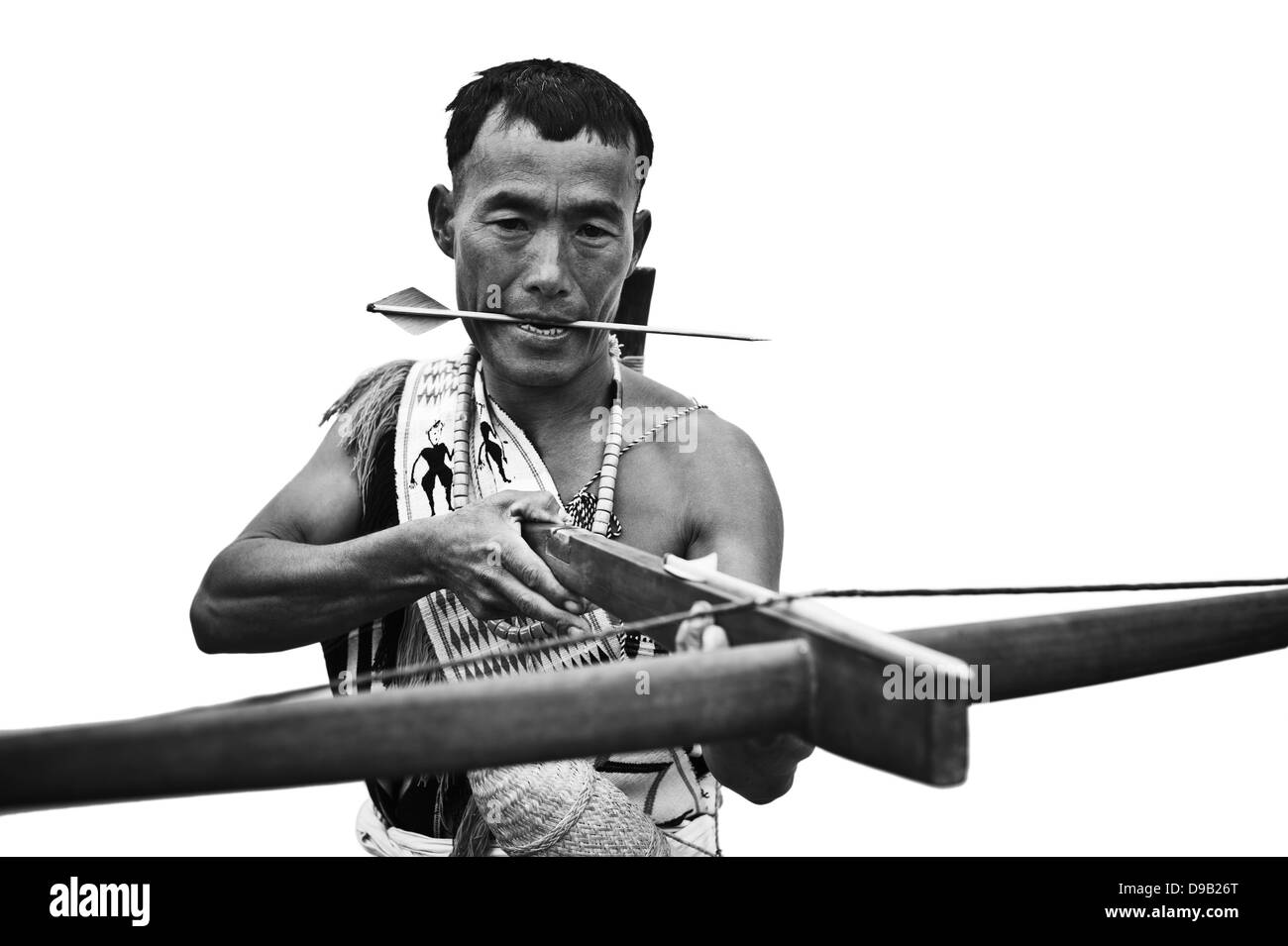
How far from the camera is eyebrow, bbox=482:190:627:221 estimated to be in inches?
104

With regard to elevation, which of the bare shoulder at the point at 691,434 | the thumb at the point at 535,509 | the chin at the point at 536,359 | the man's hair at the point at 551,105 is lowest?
the thumb at the point at 535,509

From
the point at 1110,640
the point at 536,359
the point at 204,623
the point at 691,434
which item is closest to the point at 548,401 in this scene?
the point at 536,359

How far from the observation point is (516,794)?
2605 millimetres

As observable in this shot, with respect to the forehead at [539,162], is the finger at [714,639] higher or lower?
lower

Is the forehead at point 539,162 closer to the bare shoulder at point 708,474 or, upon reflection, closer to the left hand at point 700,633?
the bare shoulder at point 708,474

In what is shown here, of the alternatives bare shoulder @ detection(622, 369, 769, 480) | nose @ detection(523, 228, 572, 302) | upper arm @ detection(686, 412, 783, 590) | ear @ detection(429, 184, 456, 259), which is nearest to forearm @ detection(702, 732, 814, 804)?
upper arm @ detection(686, 412, 783, 590)

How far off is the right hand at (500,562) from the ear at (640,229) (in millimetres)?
649

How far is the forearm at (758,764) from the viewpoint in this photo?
247 cm

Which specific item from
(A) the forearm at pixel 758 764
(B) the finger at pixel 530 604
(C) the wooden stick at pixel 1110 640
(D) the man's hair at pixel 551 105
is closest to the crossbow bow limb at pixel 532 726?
(C) the wooden stick at pixel 1110 640

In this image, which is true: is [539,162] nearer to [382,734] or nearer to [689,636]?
[689,636]

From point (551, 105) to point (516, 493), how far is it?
74 centimetres

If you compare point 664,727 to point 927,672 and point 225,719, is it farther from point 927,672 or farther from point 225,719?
point 225,719

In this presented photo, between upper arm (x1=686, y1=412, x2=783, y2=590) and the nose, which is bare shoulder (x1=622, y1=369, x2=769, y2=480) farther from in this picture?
the nose

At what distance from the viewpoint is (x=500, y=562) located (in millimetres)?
2408
